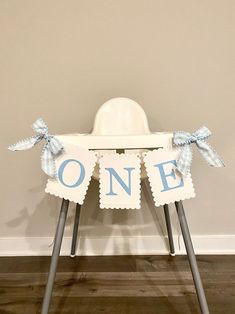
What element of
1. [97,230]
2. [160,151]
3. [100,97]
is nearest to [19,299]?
[97,230]

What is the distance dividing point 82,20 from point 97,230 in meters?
0.78

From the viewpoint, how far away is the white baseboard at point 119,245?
1.08 m

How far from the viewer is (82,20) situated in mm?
991

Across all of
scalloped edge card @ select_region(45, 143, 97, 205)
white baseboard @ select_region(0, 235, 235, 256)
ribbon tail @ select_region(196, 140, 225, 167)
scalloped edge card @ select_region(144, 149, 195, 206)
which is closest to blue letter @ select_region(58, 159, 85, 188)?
scalloped edge card @ select_region(45, 143, 97, 205)

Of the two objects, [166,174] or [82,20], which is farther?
[82,20]

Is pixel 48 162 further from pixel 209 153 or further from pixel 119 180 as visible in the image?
pixel 209 153

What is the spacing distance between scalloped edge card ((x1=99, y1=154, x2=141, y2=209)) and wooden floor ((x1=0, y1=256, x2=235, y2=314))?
321mm

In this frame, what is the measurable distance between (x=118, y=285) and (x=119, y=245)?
21cm

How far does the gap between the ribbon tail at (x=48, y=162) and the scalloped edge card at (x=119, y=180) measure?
0.40 ft

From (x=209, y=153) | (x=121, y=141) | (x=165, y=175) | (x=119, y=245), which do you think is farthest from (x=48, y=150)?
(x=119, y=245)

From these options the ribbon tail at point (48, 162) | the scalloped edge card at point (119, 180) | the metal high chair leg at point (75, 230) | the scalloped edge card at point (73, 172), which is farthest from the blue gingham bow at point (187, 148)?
the metal high chair leg at point (75, 230)

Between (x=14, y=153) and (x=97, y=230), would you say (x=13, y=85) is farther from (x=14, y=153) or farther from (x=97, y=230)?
(x=97, y=230)

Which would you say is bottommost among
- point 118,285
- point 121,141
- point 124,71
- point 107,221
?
point 118,285

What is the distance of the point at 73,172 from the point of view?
72cm
